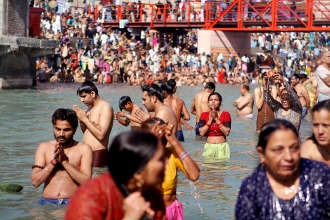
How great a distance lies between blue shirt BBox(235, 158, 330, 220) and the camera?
3.70 meters

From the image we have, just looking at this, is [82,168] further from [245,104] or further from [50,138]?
[245,104]

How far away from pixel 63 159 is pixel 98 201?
296cm

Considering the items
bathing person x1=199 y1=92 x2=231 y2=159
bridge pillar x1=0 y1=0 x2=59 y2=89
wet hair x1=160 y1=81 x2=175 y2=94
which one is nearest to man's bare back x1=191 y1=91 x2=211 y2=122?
wet hair x1=160 y1=81 x2=175 y2=94

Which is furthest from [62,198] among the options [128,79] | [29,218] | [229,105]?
[128,79]

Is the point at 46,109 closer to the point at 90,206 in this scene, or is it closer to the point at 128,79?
the point at 128,79

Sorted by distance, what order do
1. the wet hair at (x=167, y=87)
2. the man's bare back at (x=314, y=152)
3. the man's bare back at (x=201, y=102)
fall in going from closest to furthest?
the man's bare back at (x=314, y=152)
the wet hair at (x=167, y=87)
the man's bare back at (x=201, y=102)

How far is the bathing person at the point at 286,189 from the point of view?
3703 mm

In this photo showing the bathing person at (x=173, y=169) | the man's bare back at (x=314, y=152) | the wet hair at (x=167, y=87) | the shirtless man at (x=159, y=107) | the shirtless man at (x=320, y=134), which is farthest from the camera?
the wet hair at (x=167, y=87)

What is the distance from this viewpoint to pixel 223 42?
43469mm

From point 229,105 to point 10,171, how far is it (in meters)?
14.6

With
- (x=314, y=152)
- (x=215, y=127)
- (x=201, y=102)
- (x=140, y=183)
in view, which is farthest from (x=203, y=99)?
(x=140, y=183)

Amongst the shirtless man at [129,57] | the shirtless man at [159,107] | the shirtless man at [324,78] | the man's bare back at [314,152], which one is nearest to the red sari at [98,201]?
the man's bare back at [314,152]

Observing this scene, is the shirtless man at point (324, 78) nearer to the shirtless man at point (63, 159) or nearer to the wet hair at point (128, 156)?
the shirtless man at point (63, 159)

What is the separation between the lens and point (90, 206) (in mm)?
3111
